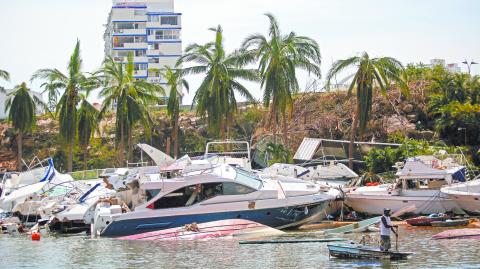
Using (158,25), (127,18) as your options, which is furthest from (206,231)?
(158,25)

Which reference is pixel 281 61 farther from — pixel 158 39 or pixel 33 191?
pixel 158 39

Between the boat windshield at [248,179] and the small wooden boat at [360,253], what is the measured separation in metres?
8.04

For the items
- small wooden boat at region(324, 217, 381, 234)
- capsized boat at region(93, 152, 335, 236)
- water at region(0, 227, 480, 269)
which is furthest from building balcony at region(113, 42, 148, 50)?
small wooden boat at region(324, 217, 381, 234)

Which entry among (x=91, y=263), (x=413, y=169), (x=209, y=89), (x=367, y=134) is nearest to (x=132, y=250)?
(x=91, y=263)

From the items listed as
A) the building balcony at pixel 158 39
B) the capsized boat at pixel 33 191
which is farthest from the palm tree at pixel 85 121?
the building balcony at pixel 158 39

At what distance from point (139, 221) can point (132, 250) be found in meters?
3.79

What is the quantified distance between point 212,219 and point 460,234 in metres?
9.40

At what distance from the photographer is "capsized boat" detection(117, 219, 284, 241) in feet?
106

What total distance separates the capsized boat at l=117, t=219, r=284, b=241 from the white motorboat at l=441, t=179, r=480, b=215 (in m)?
7.72

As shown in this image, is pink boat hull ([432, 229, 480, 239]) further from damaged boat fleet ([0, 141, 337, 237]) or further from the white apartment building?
the white apartment building

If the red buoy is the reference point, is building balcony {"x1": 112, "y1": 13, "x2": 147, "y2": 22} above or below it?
above

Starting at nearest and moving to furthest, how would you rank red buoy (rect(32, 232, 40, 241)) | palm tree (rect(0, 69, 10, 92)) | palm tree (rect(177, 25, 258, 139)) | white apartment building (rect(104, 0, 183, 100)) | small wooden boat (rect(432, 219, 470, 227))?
small wooden boat (rect(432, 219, 470, 227)) → red buoy (rect(32, 232, 40, 241)) → palm tree (rect(177, 25, 258, 139)) → palm tree (rect(0, 69, 10, 92)) → white apartment building (rect(104, 0, 183, 100))

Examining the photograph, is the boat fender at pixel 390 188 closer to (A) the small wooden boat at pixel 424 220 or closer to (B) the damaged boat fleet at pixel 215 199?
(B) the damaged boat fleet at pixel 215 199

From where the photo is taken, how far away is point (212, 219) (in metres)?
33.0
